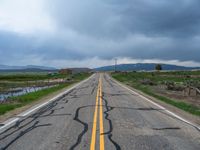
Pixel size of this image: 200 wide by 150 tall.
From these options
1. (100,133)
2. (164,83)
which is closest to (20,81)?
(164,83)

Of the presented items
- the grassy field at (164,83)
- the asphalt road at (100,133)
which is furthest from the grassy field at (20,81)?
the asphalt road at (100,133)

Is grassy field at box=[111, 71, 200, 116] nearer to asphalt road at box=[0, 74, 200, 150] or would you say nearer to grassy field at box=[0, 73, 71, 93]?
asphalt road at box=[0, 74, 200, 150]

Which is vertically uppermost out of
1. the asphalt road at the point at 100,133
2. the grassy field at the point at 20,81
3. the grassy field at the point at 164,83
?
the asphalt road at the point at 100,133

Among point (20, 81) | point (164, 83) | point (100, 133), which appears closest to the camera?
point (100, 133)

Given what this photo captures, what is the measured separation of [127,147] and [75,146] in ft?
4.30

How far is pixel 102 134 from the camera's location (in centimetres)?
898

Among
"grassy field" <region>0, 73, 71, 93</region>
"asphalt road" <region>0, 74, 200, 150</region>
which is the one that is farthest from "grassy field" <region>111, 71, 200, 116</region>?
"grassy field" <region>0, 73, 71, 93</region>

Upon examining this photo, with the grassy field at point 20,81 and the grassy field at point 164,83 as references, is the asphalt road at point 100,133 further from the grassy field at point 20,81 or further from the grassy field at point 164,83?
the grassy field at point 20,81

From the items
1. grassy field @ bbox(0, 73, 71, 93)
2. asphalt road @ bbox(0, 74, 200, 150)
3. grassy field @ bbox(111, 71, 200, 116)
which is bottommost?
grassy field @ bbox(0, 73, 71, 93)

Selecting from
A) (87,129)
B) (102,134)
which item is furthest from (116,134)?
(87,129)

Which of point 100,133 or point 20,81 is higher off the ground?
point 100,133

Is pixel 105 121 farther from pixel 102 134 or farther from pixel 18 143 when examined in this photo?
pixel 18 143

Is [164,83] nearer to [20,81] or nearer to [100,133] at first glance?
[100,133]

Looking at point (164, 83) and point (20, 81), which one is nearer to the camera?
point (164, 83)
